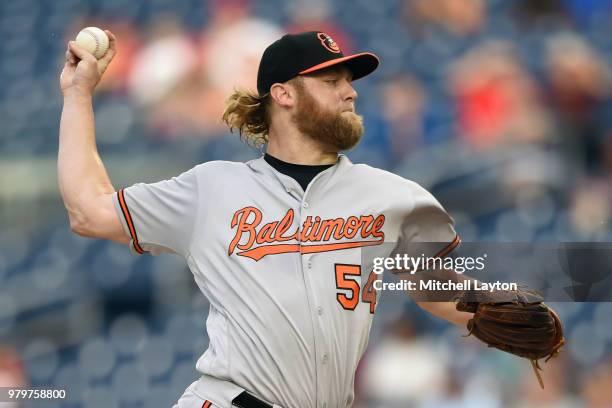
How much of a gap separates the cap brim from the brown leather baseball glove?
60 cm

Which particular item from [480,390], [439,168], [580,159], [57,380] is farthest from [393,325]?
[57,380]

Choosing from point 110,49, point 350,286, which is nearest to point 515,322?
point 350,286

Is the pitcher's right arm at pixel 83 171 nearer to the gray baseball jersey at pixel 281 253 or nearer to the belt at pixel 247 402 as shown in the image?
the gray baseball jersey at pixel 281 253

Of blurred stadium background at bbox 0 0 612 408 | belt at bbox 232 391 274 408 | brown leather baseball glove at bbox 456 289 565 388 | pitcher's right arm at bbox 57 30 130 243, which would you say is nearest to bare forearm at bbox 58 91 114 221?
pitcher's right arm at bbox 57 30 130 243

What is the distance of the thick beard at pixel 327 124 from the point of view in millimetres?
2102

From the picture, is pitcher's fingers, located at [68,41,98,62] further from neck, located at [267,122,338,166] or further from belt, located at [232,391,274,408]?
belt, located at [232,391,274,408]

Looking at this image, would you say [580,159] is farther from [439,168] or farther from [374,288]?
[374,288]

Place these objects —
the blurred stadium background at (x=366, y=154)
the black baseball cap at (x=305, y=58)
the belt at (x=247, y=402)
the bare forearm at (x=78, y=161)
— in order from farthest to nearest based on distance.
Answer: the blurred stadium background at (x=366, y=154) → the black baseball cap at (x=305, y=58) → the bare forearm at (x=78, y=161) → the belt at (x=247, y=402)

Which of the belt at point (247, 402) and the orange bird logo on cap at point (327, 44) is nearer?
the belt at point (247, 402)

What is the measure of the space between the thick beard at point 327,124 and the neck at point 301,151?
0.02 m

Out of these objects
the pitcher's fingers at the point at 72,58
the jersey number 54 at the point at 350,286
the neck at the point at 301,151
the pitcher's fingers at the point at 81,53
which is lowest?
the jersey number 54 at the point at 350,286

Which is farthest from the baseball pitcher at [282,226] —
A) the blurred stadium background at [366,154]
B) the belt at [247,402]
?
the blurred stadium background at [366,154]

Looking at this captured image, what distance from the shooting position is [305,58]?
7.05 ft

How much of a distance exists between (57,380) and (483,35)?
343 centimetres
